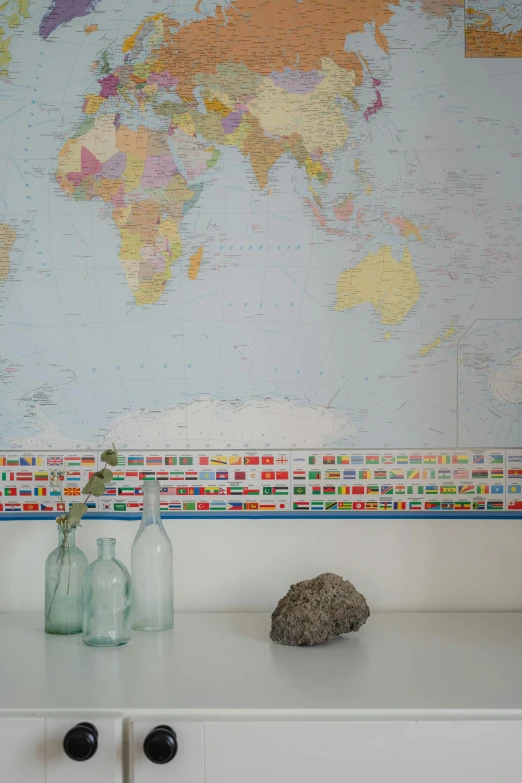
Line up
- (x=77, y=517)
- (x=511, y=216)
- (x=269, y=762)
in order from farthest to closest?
(x=511, y=216)
(x=77, y=517)
(x=269, y=762)

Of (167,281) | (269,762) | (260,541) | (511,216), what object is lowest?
(269,762)

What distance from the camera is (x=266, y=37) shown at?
1634 mm

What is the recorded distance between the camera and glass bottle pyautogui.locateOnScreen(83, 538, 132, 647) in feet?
4.50

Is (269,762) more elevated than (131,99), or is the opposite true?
(131,99)

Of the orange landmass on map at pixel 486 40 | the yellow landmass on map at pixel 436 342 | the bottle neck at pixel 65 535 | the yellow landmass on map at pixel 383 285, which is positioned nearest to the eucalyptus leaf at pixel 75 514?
the bottle neck at pixel 65 535

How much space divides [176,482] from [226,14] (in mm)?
1033

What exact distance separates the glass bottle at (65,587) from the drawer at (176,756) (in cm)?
44

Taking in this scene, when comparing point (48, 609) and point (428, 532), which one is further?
point (428, 532)

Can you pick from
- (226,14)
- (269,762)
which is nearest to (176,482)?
(269,762)

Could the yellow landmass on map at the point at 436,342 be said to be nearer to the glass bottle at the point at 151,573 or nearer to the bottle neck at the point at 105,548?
the glass bottle at the point at 151,573

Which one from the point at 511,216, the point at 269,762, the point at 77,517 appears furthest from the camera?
the point at 511,216

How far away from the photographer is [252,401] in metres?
1.65

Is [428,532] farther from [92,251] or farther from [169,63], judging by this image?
[169,63]

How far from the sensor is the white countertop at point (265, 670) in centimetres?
109
